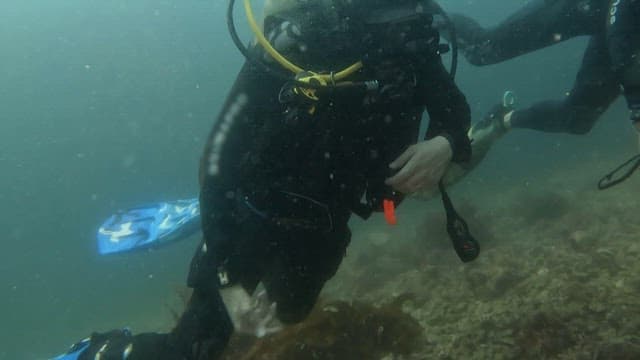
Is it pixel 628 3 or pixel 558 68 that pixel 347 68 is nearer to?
pixel 628 3

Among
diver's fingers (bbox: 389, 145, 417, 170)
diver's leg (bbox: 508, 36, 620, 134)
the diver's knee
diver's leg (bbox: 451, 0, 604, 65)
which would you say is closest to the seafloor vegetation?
the diver's knee

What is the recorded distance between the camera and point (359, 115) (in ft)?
10.5

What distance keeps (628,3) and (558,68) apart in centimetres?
8170

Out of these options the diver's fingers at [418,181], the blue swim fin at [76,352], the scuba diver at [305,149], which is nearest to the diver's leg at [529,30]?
the scuba diver at [305,149]

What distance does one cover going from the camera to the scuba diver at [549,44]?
229 inches

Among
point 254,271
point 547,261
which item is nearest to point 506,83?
point 547,261

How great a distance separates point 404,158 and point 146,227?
467cm

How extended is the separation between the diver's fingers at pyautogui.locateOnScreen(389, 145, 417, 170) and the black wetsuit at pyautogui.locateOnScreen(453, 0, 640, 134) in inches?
118

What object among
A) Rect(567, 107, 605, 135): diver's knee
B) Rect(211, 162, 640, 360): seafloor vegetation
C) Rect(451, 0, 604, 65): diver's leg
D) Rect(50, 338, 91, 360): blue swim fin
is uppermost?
Rect(451, 0, 604, 65): diver's leg

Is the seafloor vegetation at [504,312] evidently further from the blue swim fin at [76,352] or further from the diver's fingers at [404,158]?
the diver's fingers at [404,158]

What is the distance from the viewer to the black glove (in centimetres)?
362

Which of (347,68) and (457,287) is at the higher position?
(347,68)

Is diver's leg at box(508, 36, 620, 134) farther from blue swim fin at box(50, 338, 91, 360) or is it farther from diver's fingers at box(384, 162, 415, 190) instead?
blue swim fin at box(50, 338, 91, 360)

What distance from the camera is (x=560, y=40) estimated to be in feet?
20.7
